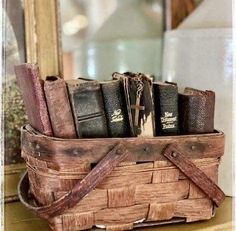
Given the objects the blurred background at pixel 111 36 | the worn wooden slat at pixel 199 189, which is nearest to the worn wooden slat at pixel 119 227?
the worn wooden slat at pixel 199 189

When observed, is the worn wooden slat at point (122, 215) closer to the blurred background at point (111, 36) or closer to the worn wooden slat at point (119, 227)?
the worn wooden slat at point (119, 227)

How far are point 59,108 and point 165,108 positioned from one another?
0.16 meters

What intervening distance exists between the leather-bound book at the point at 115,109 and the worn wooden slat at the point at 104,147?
3 centimetres

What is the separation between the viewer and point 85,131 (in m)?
0.61

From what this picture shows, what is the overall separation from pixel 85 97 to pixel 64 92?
0.03 m

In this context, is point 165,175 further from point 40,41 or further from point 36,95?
point 40,41

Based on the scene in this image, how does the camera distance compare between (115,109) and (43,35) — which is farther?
(43,35)

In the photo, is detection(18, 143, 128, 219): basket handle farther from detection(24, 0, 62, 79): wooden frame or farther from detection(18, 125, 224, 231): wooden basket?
detection(24, 0, 62, 79): wooden frame

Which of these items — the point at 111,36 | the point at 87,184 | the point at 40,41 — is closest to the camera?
the point at 87,184

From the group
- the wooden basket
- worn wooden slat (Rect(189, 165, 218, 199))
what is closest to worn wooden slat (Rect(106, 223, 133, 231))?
the wooden basket

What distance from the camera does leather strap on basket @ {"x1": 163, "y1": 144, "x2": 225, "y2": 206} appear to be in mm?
618

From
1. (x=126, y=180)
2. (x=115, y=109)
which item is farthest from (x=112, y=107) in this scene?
(x=126, y=180)

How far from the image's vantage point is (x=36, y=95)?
23.2 inches

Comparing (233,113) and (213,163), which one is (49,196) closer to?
(213,163)
